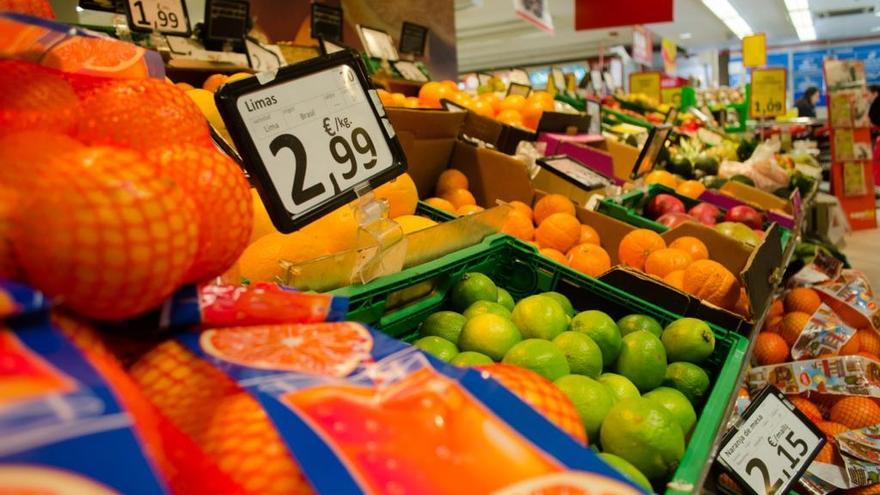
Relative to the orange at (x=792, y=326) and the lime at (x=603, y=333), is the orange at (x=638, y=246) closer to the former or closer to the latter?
the lime at (x=603, y=333)

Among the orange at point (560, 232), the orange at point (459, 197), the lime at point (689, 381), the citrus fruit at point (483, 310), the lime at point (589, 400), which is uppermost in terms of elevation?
the orange at point (459, 197)

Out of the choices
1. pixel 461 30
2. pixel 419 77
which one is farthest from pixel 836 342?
pixel 461 30

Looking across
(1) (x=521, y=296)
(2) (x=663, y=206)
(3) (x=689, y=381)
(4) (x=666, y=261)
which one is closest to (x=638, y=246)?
(4) (x=666, y=261)

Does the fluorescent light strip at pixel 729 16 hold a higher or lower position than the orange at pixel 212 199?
higher

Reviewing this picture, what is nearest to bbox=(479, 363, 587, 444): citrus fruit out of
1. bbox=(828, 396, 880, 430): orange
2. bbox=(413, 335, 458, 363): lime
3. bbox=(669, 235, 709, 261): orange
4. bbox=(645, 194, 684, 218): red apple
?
bbox=(413, 335, 458, 363): lime

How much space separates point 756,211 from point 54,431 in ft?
10.3

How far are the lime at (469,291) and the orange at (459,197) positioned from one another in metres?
0.79

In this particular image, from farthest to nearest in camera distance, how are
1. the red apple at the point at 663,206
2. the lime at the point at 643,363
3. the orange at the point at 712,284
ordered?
1. the red apple at the point at 663,206
2. the orange at the point at 712,284
3. the lime at the point at 643,363

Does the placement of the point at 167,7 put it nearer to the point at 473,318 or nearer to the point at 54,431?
the point at 473,318

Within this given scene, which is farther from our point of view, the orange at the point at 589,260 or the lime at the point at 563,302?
the orange at the point at 589,260

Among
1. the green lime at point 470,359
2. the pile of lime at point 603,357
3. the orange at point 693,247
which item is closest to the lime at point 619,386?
the pile of lime at point 603,357

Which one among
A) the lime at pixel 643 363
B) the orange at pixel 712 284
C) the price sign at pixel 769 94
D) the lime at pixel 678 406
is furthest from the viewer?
the price sign at pixel 769 94

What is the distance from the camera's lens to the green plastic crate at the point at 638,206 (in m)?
2.33

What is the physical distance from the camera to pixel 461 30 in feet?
53.4
